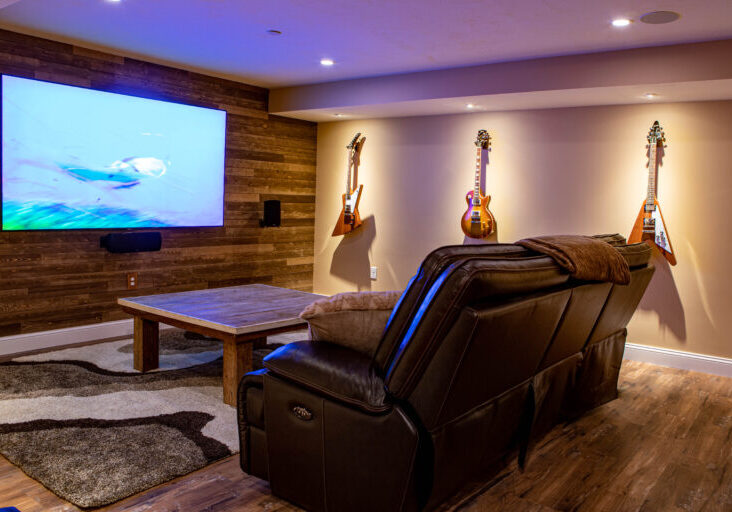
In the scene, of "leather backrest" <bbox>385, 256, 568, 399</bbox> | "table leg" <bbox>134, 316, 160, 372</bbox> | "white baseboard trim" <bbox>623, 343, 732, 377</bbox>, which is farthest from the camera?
"white baseboard trim" <bbox>623, 343, 732, 377</bbox>

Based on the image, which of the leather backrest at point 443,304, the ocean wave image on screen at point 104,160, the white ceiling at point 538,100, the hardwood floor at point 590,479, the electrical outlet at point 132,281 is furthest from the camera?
the electrical outlet at point 132,281

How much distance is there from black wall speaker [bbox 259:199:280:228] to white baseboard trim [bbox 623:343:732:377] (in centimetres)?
339

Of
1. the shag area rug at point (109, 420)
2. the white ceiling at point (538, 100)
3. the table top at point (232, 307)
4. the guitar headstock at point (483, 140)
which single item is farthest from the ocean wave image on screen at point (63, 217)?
the guitar headstock at point (483, 140)

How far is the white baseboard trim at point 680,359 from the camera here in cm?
439

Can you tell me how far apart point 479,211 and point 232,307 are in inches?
102

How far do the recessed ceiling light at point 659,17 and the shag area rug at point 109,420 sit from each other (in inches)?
120

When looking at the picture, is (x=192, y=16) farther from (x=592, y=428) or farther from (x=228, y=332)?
(x=592, y=428)

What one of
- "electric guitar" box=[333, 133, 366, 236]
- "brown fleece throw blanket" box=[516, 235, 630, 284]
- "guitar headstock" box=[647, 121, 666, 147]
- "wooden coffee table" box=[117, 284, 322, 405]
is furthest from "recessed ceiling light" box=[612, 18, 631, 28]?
"electric guitar" box=[333, 133, 366, 236]

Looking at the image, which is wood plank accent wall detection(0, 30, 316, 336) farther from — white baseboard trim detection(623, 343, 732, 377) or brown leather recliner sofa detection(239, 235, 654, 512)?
white baseboard trim detection(623, 343, 732, 377)

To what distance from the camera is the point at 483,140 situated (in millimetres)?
5414

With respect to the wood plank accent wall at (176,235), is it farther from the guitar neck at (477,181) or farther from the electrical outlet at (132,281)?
the guitar neck at (477,181)

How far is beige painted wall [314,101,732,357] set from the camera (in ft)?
14.6

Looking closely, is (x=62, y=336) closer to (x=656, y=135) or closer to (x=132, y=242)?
(x=132, y=242)

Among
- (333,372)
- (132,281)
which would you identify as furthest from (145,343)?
(333,372)
